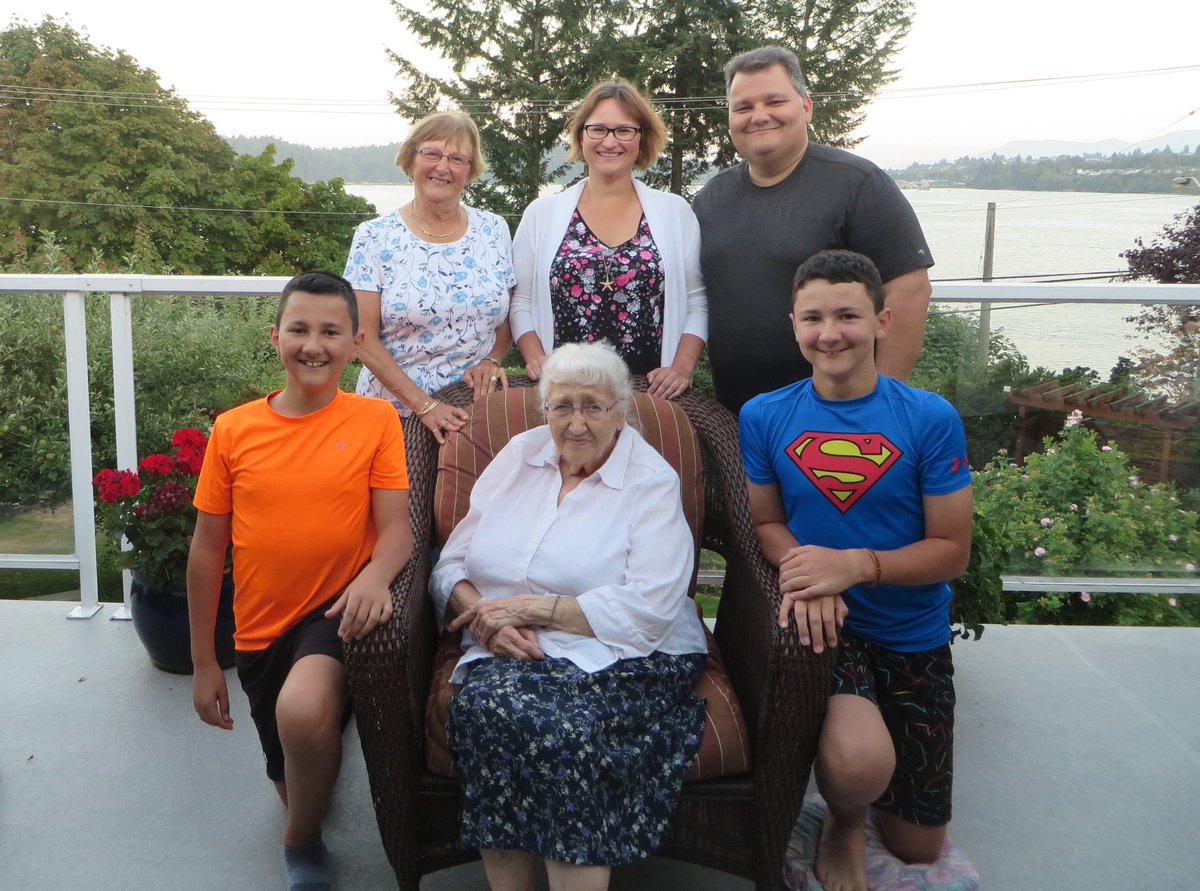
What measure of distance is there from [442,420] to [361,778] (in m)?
0.98

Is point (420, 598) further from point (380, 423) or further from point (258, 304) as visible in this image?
point (258, 304)

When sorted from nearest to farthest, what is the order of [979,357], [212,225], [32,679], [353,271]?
1. [353,271]
2. [32,679]
3. [979,357]
4. [212,225]

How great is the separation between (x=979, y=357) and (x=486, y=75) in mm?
17462

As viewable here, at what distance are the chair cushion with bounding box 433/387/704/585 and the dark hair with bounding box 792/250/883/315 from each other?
25.7 inches

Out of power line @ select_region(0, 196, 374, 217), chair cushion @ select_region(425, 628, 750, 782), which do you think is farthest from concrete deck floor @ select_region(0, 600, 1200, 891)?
power line @ select_region(0, 196, 374, 217)

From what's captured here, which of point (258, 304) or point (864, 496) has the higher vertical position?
point (258, 304)

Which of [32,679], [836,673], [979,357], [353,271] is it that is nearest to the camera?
[836,673]

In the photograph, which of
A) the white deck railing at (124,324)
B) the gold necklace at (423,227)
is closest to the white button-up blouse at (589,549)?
the gold necklace at (423,227)

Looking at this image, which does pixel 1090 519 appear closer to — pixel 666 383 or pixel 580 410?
pixel 666 383

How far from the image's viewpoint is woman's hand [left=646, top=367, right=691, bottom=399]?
2.73 meters

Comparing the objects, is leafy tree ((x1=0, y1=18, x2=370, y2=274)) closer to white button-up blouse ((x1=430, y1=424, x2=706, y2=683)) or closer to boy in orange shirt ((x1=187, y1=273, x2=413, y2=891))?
boy in orange shirt ((x1=187, y1=273, x2=413, y2=891))

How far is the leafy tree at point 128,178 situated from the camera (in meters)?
24.3

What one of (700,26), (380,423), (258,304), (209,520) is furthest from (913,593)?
(700,26)

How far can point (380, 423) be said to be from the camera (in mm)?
2184
